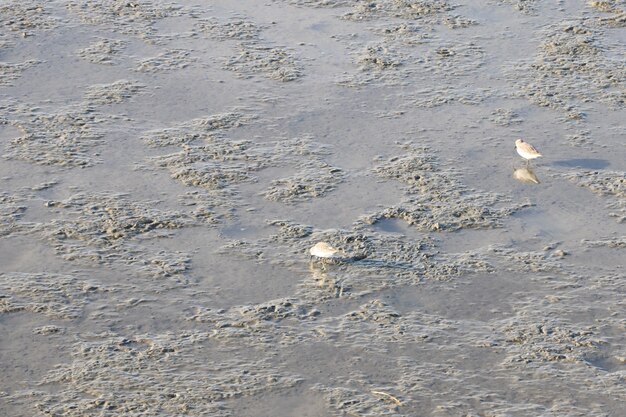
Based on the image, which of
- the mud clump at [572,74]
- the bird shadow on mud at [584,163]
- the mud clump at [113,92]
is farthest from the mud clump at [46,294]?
the mud clump at [572,74]

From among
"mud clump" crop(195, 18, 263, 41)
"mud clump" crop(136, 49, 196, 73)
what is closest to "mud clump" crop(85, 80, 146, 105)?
"mud clump" crop(136, 49, 196, 73)

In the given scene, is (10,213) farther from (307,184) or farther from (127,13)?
(127,13)

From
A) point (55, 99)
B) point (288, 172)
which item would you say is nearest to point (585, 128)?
point (288, 172)

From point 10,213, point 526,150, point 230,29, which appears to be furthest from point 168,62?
point 526,150

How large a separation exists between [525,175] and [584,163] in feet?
1.54

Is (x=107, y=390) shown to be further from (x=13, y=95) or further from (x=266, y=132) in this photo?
(x=13, y=95)

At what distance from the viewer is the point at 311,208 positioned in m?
7.53

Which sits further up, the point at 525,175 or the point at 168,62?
the point at 168,62

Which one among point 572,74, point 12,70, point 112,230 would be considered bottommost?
point 112,230

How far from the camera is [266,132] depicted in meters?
8.45

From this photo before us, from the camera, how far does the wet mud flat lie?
6.02m

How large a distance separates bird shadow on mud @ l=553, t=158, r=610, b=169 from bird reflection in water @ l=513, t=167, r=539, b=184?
0.25 m

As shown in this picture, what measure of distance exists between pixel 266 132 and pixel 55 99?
1753mm

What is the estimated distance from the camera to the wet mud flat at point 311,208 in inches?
237
